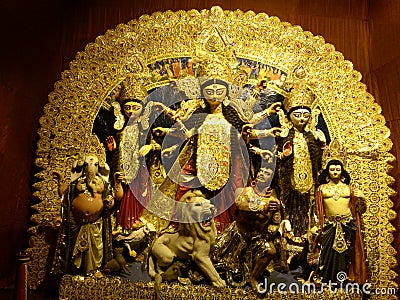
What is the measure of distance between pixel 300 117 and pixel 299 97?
18 cm

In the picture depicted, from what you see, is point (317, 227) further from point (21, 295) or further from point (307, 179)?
point (21, 295)

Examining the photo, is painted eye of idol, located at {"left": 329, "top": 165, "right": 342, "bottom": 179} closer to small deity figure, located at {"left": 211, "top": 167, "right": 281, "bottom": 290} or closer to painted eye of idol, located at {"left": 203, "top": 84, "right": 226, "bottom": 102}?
small deity figure, located at {"left": 211, "top": 167, "right": 281, "bottom": 290}

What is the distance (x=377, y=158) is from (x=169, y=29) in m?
2.25

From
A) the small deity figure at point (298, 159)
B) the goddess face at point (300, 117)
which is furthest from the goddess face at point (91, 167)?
the goddess face at point (300, 117)

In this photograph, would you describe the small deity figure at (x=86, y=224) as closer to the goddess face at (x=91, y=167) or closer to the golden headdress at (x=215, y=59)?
the goddess face at (x=91, y=167)

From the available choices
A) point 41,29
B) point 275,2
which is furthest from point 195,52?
point 41,29

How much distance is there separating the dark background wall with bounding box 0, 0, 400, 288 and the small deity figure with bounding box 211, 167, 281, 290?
1246 mm

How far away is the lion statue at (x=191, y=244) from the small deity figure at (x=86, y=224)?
40cm

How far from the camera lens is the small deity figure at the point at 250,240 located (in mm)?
4027

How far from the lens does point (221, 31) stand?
15.5 ft

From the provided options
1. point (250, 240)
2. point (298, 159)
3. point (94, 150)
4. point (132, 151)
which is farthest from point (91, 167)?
point (298, 159)

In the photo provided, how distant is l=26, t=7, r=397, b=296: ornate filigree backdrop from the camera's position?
4.30 m

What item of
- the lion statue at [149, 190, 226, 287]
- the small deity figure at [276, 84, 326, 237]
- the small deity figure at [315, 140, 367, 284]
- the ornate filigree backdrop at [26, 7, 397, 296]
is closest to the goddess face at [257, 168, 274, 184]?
the small deity figure at [276, 84, 326, 237]

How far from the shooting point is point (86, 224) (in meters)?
4.03
